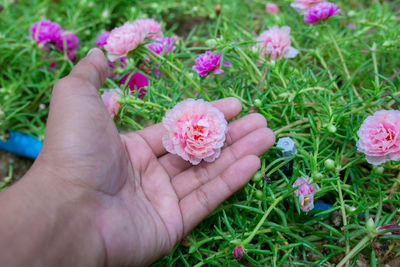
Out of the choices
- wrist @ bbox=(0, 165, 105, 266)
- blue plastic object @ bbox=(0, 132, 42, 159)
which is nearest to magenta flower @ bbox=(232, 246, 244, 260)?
wrist @ bbox=(0, 165, 105, 266)

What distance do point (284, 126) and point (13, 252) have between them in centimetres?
110

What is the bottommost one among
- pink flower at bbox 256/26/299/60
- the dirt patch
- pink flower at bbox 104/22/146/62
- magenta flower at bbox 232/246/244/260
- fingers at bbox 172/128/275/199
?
the dirt patch

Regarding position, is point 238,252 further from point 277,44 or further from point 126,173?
point 277,44

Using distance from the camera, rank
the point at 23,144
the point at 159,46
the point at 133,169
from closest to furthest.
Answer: the point at 133,169 → the point at 159,46 → the point at 23,144

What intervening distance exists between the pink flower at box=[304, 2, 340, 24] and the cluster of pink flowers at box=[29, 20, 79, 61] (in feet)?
4.47

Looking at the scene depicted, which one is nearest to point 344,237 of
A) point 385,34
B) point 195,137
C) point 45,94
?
point 195,137

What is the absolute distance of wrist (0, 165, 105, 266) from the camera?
2.78 feet

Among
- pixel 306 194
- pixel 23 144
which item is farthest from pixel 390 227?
pixel 23 144

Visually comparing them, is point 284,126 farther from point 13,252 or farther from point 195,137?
point 13,252

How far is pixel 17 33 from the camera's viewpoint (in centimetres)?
202

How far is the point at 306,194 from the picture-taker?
1114 mm

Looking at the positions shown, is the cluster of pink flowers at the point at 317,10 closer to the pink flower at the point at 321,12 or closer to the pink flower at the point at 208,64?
the pink flower at the point at 321,12

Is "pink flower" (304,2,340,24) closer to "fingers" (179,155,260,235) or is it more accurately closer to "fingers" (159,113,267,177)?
"fingers" (159,113,267,177)

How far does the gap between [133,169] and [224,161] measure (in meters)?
0.36
